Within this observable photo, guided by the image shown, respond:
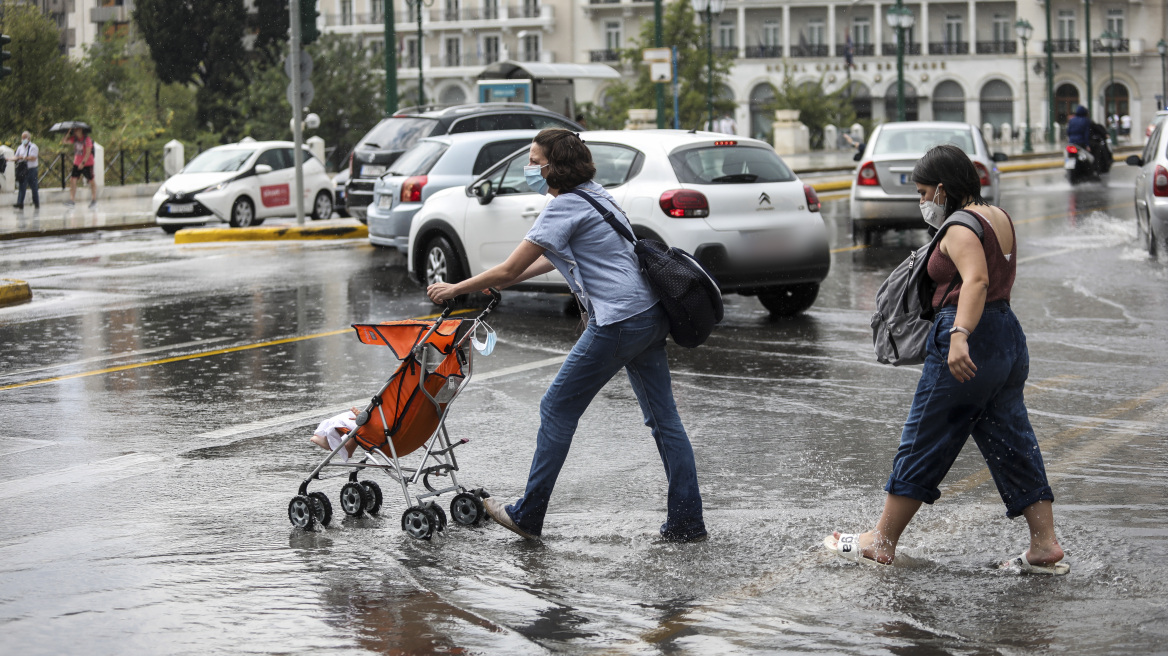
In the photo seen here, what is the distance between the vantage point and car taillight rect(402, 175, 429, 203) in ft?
53.4

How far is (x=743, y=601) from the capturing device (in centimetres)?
489

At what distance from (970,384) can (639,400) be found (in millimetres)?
1295

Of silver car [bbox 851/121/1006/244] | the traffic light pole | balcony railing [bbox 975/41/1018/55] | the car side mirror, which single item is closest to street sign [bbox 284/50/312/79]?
the traffic light pole

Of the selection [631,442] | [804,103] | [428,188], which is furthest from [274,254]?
[804,103]

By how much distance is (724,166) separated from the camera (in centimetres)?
1178

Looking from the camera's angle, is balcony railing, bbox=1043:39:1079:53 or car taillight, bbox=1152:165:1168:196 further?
balcony railing, bbox=1043:39:1079:53

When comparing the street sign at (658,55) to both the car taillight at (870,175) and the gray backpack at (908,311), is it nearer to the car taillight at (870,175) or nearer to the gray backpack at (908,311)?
the car taillight at (870,175)

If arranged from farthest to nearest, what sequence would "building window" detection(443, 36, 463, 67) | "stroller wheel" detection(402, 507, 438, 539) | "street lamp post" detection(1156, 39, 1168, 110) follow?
"building window" detection(443, 36, 463, 67) < "street lamp post" detection(1156, 39, 1168, 110) < "stroller wheel" detection(402, 507, 438, 539)

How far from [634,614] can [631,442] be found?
9.10 feet

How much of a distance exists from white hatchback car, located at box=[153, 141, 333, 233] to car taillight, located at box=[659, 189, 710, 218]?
13961 mm

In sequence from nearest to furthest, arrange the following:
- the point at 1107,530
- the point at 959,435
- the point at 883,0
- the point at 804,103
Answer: the point at 959,435, the point at 1107,530, the point at 804,103, the point at 883,0

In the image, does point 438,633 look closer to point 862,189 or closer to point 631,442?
point 631,442

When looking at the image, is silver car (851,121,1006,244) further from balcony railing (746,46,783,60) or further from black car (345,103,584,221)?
balcony railing (746,46,783,60)

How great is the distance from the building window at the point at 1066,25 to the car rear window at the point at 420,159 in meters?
75.3
